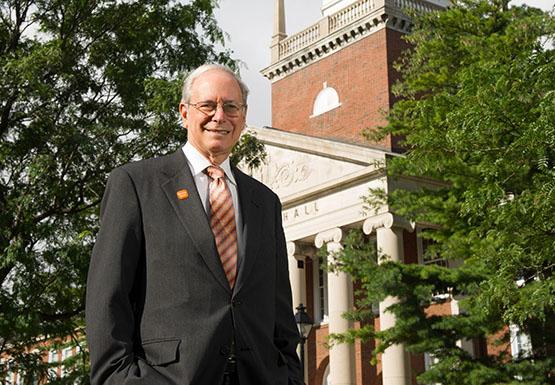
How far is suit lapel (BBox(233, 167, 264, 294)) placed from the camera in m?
3.12

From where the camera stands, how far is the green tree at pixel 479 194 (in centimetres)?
1262

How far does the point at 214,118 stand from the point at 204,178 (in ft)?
0.81

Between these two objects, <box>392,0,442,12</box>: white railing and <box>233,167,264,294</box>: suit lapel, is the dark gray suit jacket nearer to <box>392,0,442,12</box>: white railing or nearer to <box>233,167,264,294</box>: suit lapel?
<box>233,167,264,294</box>: suit lapel

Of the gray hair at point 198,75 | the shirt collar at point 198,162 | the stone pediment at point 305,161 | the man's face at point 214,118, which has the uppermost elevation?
the stone pediment at point 305,161

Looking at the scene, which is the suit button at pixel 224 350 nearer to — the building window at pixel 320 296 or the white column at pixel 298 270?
the white column at pixel 298 270

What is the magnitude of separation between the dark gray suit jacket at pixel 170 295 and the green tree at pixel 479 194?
878 centimetres

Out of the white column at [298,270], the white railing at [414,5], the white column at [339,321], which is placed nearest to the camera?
the white column at [339,321]

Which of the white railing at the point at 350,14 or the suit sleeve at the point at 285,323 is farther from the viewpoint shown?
the white railing at the point at 350,14

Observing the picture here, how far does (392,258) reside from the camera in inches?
1124

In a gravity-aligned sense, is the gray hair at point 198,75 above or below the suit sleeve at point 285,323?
above

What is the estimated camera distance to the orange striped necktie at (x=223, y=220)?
3121 millimetres

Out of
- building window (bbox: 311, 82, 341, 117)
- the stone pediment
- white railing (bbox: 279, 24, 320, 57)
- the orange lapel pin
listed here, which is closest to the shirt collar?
the orange lapel pin

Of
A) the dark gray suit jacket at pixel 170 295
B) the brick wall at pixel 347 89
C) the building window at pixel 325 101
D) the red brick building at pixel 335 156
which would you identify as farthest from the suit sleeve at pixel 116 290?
the building window at pixel 325 101

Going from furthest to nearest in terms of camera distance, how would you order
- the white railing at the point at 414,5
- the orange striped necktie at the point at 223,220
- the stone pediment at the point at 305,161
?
the white railing at the point at 414,5 < the stone pediment at the point at 305,161 < the orange striped necktie at the point at 223,220
